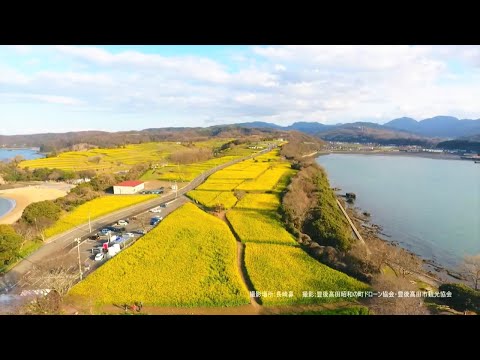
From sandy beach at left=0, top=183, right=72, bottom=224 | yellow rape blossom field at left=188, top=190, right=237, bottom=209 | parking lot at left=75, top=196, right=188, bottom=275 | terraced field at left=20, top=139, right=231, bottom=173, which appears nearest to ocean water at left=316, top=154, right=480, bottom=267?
yellow rape blossom field at left=188, top=190, right=237, bottom=209

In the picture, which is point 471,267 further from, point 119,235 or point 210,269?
point 119,235

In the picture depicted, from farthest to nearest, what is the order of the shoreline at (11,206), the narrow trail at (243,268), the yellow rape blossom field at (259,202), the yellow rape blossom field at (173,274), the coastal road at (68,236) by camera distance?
the yellow rape blossom field at (259,202) → the shoreline at (11,206) → the coastal road at (68,236) → the narrow trail at (243,268) → the yellow rape blossom field at (173,274)

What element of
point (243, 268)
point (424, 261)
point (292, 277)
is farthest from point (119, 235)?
point (424, 261)

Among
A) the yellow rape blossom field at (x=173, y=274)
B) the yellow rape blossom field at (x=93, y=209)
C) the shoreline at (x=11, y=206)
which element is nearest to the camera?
the yellow rape blossom field at (x=173, y=274)

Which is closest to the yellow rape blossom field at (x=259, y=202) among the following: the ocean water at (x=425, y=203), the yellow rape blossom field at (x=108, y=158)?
the ocean water at (x=425, y=203)

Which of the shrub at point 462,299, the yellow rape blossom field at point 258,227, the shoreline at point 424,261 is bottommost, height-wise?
the shoreline at point 424,261

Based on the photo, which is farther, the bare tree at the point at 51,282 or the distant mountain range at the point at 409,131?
the distant mountain range at the point at 409,131

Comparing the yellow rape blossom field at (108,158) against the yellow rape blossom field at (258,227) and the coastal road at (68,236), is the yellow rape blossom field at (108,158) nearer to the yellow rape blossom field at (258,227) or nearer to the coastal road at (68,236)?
the coastal road at (68,236)
